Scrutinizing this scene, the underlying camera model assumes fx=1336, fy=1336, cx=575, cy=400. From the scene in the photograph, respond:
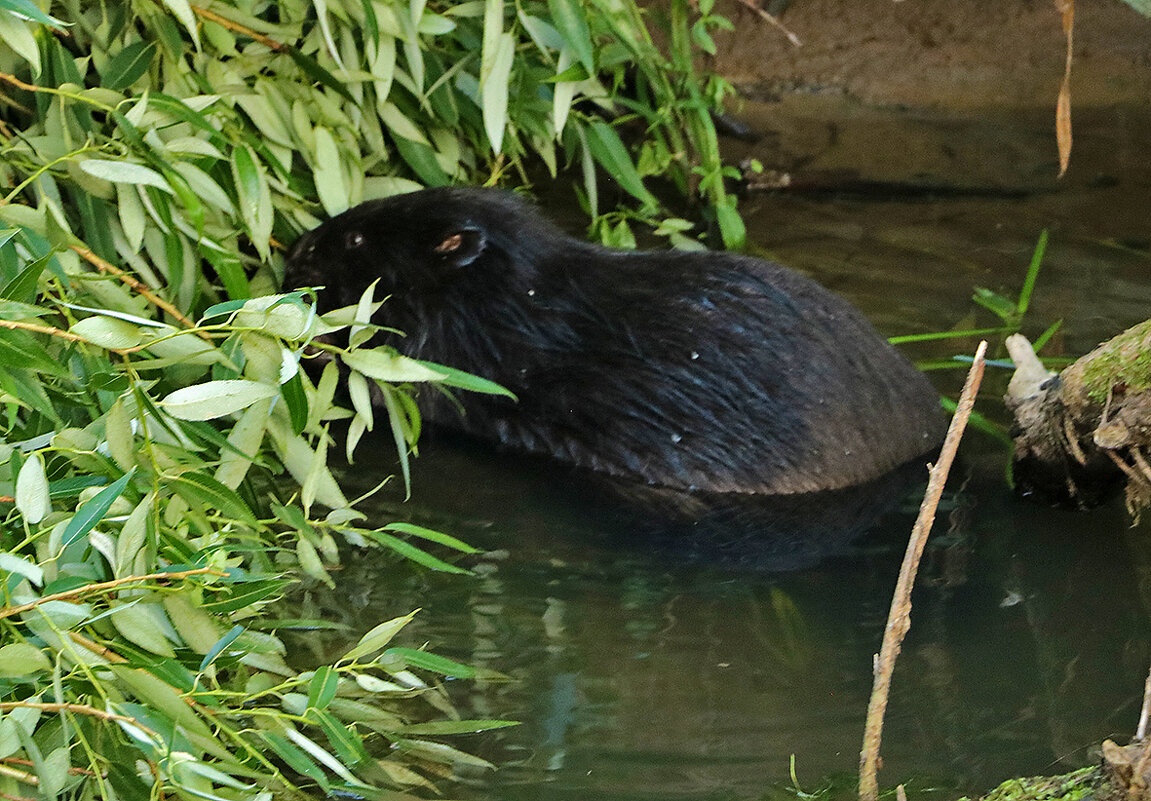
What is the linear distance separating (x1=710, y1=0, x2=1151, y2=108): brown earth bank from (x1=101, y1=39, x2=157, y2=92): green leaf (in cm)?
363

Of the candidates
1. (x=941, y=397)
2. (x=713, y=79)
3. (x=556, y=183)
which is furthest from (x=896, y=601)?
(x=556, y=183)

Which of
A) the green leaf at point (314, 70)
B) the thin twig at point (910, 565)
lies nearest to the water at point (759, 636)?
the thin twig at point (910, 565)

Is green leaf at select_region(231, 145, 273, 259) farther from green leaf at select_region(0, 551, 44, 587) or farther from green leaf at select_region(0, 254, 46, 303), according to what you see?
green leaf at select_region(0, 551, 44, 587)

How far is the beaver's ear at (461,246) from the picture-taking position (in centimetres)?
338

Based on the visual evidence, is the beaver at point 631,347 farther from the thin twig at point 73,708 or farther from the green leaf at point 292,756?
the thin twig at point 73,708

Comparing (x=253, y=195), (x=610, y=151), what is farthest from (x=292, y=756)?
(x=610, y=151)

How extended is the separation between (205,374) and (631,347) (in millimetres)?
1014

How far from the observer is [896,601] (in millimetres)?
1569

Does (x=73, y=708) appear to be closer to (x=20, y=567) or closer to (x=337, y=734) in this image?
(x=20, y=567)

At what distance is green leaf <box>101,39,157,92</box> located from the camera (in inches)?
111

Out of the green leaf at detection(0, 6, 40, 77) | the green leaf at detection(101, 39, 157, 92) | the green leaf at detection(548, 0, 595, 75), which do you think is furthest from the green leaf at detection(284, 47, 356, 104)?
the green leaf at detection(0, 6, 40, 77)

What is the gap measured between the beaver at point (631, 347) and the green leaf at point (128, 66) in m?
0.70

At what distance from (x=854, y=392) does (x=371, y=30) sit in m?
1.35

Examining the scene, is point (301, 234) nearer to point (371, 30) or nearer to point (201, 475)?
point (371, 30)
